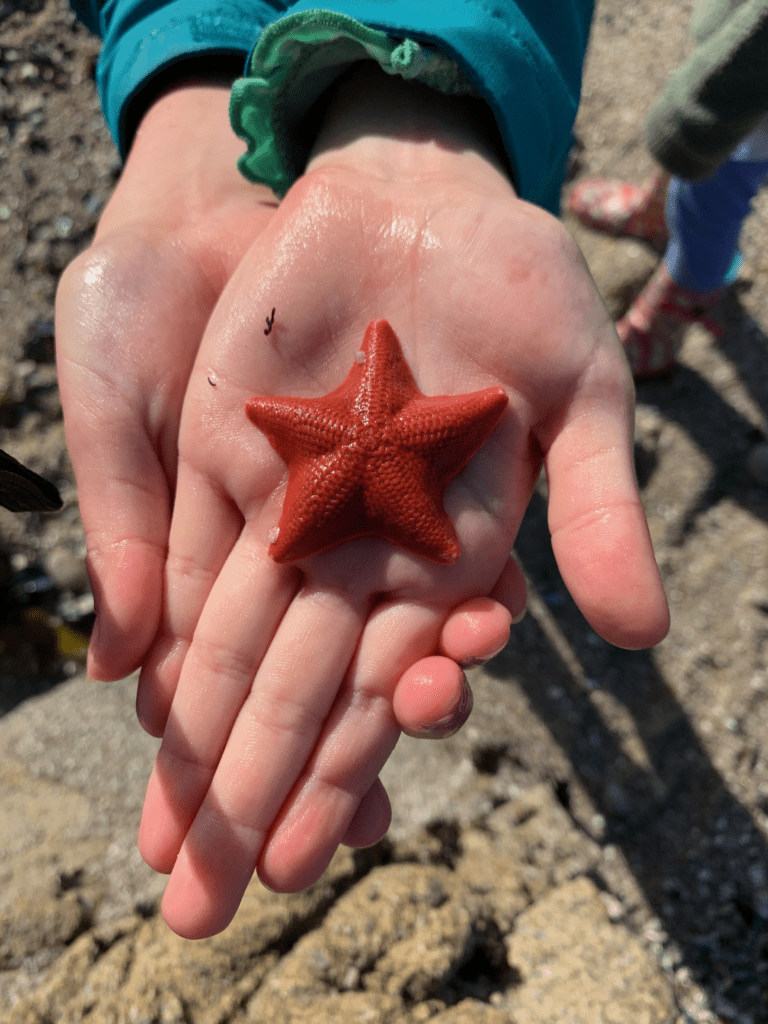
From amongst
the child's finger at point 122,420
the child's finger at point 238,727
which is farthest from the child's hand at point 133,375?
the child's finger at point 238,727

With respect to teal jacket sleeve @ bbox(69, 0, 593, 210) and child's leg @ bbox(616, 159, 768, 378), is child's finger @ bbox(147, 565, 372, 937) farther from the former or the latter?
child's leg @ bbox(616, 159, 768, 378)

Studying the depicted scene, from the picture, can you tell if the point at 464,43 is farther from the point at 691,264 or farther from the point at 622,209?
the point at 622,209

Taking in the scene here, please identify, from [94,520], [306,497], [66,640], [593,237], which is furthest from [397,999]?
[593,237]

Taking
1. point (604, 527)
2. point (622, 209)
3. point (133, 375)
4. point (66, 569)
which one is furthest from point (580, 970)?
point (622, 209)

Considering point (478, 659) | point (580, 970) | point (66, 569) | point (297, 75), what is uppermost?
point (297, 75)

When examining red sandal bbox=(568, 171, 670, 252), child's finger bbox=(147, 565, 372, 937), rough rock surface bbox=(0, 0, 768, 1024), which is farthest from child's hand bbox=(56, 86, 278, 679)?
red sandal bbox=(568, 171, 670, 252)

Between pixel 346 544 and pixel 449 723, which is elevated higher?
pixel 346 544

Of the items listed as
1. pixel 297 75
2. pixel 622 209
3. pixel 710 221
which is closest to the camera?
pixel 297 75

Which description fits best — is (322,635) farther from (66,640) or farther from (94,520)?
(66,640)

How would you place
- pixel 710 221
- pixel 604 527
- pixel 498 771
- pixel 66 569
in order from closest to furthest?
pixel 604 527, pixel 498 771, pixel 710 221, pixel 66 569
